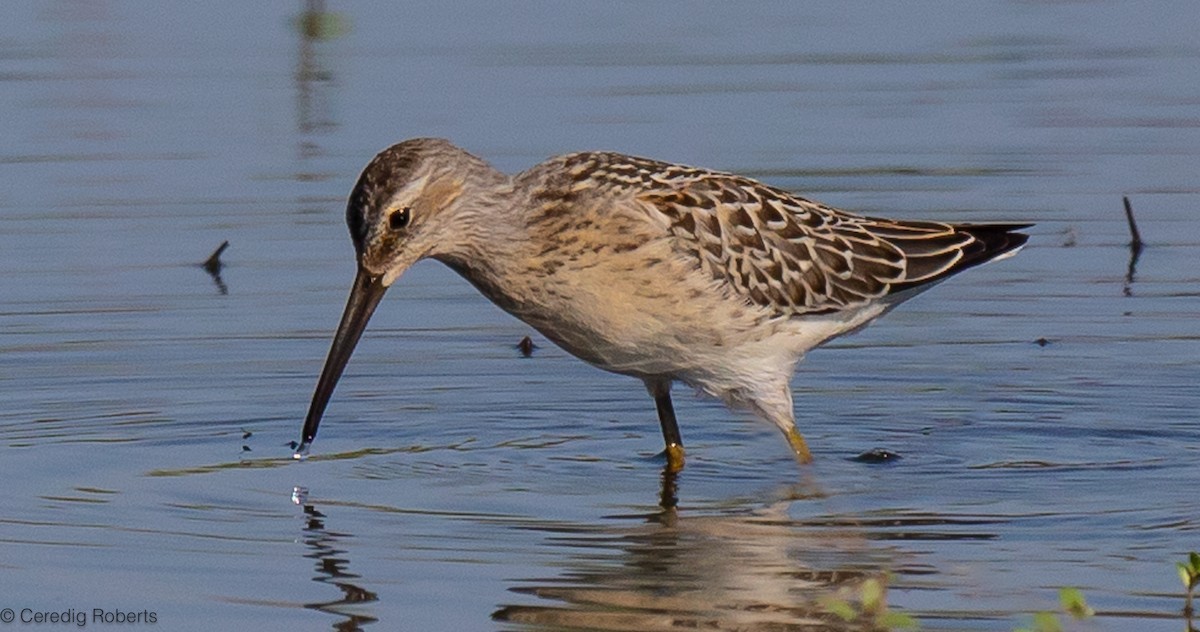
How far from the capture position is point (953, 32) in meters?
20.2

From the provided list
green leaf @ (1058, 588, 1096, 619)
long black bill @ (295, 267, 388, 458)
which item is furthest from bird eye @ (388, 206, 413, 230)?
green leaf @ (1058, 588, 1096, 619)

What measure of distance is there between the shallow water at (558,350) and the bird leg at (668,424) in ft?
0.31

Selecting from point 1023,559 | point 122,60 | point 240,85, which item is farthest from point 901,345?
point 122,60

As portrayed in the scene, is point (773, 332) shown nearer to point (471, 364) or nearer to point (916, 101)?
point (471, 364)

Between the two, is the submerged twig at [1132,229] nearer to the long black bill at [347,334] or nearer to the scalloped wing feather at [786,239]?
the scalloped wing feather at [786,239]

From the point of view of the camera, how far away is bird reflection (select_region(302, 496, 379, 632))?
819cm

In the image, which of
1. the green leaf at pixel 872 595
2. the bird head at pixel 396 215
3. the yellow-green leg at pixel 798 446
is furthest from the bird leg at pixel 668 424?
the green leaf at pixel 872 595

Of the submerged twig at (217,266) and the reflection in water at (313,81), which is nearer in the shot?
the submerged twig at (217,266)

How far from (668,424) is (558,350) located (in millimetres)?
2596

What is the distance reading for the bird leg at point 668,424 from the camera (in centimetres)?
1100

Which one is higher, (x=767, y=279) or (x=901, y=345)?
(x=767, y=279)

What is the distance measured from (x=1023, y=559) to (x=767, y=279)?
Result: 2482mm

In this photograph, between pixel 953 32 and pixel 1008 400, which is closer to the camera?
pixel 1008 400

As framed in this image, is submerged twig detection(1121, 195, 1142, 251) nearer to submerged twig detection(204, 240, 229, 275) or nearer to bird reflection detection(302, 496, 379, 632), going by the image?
submerged twig detection(204, 240, 229, 275)
